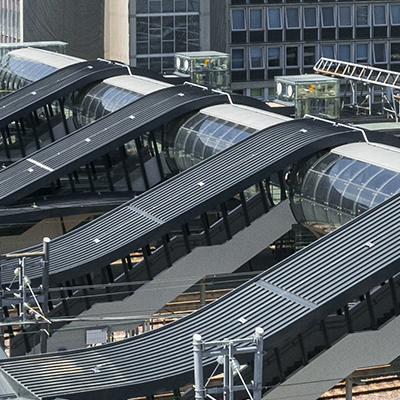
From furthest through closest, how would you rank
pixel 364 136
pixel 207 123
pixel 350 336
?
pixel 207 123, pixel 364 136, pixel 350 336

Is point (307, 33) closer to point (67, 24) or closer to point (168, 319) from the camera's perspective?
point (67, 24)

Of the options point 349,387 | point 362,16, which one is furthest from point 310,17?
point 349,387

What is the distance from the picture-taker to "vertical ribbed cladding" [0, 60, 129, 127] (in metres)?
45.1

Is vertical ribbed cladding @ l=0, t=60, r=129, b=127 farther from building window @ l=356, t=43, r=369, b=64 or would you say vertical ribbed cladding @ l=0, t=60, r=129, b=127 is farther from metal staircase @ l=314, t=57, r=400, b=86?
building window @ l=356, t=43, r=369, b=64

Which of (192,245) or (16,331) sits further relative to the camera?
(192,245)

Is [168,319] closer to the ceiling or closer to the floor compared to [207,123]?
closer to the floor

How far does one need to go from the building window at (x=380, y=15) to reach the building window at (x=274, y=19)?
7.36m

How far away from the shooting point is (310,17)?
7819 centimetres

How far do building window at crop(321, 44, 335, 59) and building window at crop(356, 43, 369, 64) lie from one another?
2067 mm

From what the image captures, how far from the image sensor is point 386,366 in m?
25.2

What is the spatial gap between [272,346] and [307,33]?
187 ft

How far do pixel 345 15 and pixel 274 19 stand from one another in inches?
212

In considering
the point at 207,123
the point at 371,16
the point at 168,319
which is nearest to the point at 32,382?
the point at 168,319

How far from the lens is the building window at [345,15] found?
78.6 metres
